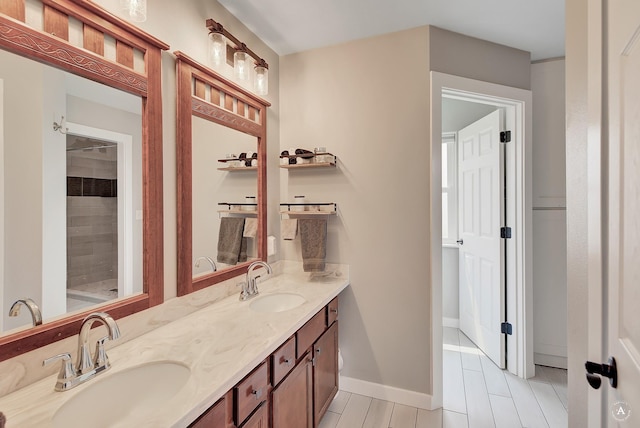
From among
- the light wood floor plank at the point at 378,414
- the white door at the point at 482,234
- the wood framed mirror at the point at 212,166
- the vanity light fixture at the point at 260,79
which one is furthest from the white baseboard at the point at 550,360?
the vanity light fixture at the point at 260,79

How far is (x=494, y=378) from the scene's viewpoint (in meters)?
2.31

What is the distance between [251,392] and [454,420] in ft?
4.94

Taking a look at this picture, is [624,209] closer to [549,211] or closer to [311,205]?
[311,205]

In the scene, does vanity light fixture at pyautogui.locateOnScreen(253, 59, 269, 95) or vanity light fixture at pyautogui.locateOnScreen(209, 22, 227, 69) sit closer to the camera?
vanity light fixture at pyautogui.locateOnScreen(209, 22, 227, 69)

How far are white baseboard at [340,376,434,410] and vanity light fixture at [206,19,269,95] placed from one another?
2.14m

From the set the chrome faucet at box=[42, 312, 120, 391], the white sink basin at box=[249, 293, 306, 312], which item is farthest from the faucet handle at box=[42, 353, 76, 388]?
the white sink basin at box=[249, 293, 306, 312]

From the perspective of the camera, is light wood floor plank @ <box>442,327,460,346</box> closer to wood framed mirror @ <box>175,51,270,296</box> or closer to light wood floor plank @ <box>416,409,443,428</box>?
light wood floor plank @ <box>416,409,443,428</box>

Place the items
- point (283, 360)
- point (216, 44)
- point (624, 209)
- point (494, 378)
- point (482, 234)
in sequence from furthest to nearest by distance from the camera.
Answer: point (482, 234)
point (494, 378)
point (216, 44)
point (283, 360)
point (624, 209)

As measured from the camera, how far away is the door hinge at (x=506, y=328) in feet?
7.84

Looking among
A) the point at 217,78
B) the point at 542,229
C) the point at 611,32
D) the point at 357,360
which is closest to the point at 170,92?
the point at 217,78

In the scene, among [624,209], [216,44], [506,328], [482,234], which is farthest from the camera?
[482,234]

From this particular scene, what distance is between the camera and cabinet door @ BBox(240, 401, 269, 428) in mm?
1063

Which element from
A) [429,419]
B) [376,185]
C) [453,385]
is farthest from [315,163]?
Result: [453,385]

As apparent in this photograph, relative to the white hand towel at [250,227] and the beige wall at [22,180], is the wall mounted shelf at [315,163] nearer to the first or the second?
the white hand towel at [250,227]
